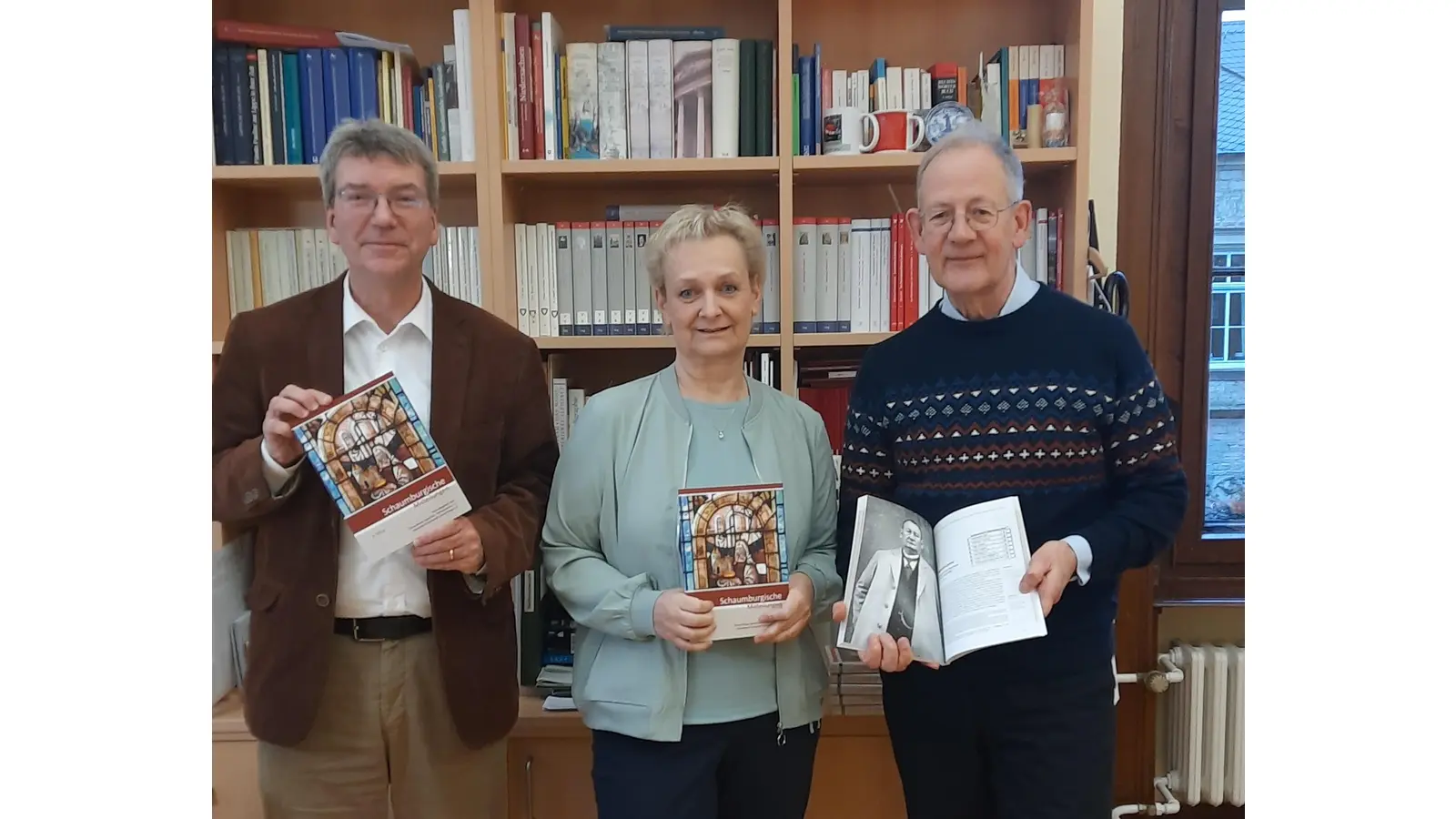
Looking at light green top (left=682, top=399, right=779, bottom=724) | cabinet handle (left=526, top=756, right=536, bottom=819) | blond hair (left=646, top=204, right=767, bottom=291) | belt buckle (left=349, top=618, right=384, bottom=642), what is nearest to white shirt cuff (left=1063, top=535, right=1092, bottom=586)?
light green top (left=682, top=399, right=779, bottom=724)

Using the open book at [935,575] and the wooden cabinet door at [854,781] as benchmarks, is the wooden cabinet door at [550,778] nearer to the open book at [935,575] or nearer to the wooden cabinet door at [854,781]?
the wooden cabinet door at [854,781]

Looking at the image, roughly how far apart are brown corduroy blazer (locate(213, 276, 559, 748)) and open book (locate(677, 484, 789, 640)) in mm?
340

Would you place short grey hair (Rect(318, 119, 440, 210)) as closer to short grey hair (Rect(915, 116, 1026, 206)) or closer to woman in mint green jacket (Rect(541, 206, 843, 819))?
woman in mint green jacket (Rect(541, 206, 843, 819))

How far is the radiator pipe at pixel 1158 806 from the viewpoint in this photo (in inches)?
85.2

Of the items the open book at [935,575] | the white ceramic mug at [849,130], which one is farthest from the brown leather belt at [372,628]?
the white ceramic mug at [849,130]

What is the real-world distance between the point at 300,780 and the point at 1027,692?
1.32m

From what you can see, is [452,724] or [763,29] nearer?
[452,724]

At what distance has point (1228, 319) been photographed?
2.16m

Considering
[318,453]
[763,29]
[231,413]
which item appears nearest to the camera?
[318,453]

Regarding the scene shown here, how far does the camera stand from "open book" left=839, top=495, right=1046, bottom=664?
1247 millimetres

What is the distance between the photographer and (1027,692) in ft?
4.35

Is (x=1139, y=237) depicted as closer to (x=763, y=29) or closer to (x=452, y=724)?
(x=763, y=29)

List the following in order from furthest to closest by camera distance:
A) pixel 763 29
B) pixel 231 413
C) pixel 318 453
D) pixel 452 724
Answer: pixel 763 29 < pixel 452 724 < pixel 231 413 < pixel 318 453
